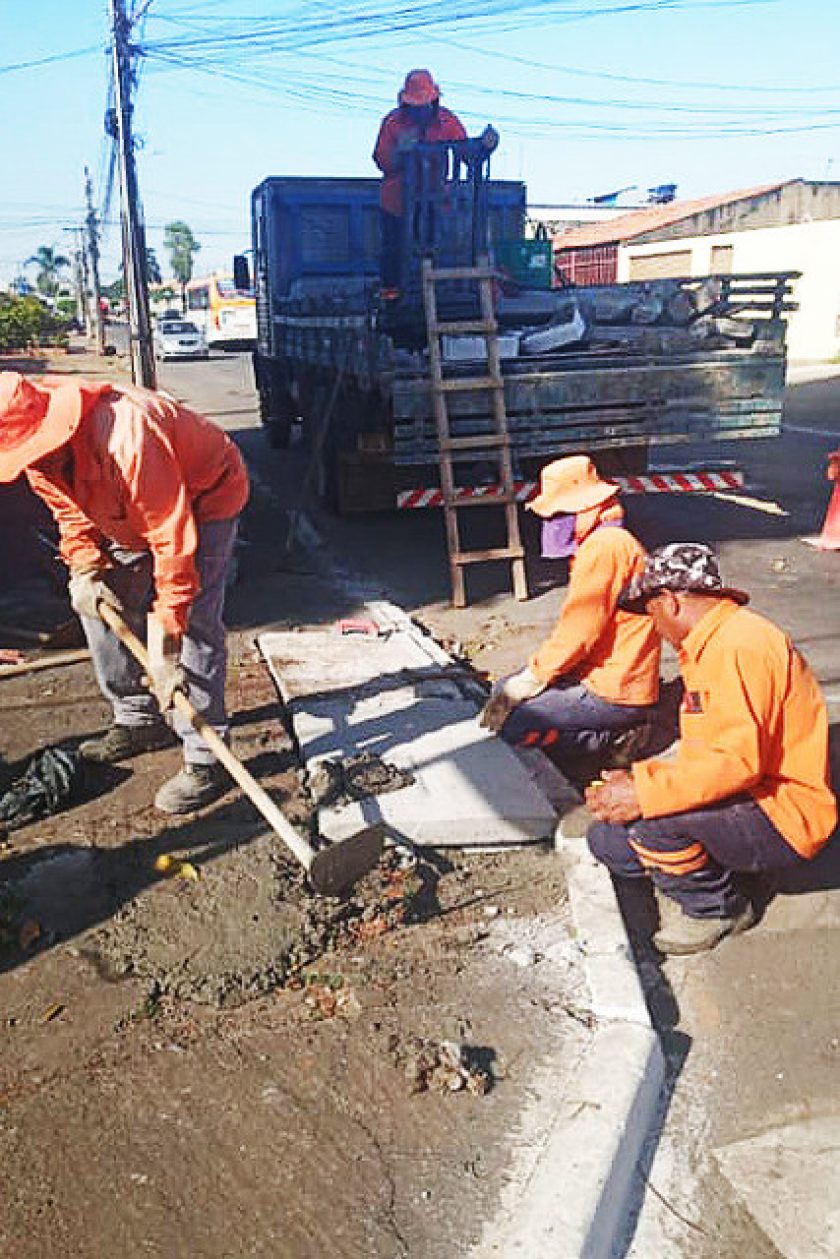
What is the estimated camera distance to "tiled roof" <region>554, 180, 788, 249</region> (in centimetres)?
3066

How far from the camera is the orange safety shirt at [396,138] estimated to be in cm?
789

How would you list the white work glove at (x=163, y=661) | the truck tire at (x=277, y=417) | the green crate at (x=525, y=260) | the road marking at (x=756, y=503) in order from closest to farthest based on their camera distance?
the white work glove at (x=163, y=661), the road marking at (x=756, y=503), the green crate at (x=525, y=260), the truck tire at (x=277, y=417)

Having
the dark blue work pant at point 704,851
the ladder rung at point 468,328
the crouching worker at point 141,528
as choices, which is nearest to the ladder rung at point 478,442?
the ladder rung at point 468,328

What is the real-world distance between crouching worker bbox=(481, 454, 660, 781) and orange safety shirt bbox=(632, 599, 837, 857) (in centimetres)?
81

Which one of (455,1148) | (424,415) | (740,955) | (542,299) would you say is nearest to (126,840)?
(455,1148)

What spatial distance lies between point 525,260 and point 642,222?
2621 cm

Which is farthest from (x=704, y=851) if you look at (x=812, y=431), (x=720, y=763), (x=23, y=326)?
(x=23, y=326)

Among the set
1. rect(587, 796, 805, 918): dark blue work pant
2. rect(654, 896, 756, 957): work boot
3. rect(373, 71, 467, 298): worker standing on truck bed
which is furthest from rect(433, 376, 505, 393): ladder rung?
rect(654, 896, 756, 957): work boot

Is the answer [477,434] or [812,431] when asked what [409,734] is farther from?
[812,431]

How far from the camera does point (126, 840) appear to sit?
3633 mm

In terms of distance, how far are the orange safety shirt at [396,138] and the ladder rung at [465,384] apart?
205cm

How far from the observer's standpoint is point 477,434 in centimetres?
684

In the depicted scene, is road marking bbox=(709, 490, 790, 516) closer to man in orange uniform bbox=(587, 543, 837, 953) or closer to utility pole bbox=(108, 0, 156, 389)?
man in orange uniform bbox=(587, 543, 837, 953)

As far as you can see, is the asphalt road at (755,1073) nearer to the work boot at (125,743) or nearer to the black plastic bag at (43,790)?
the work boot at (125,743)
